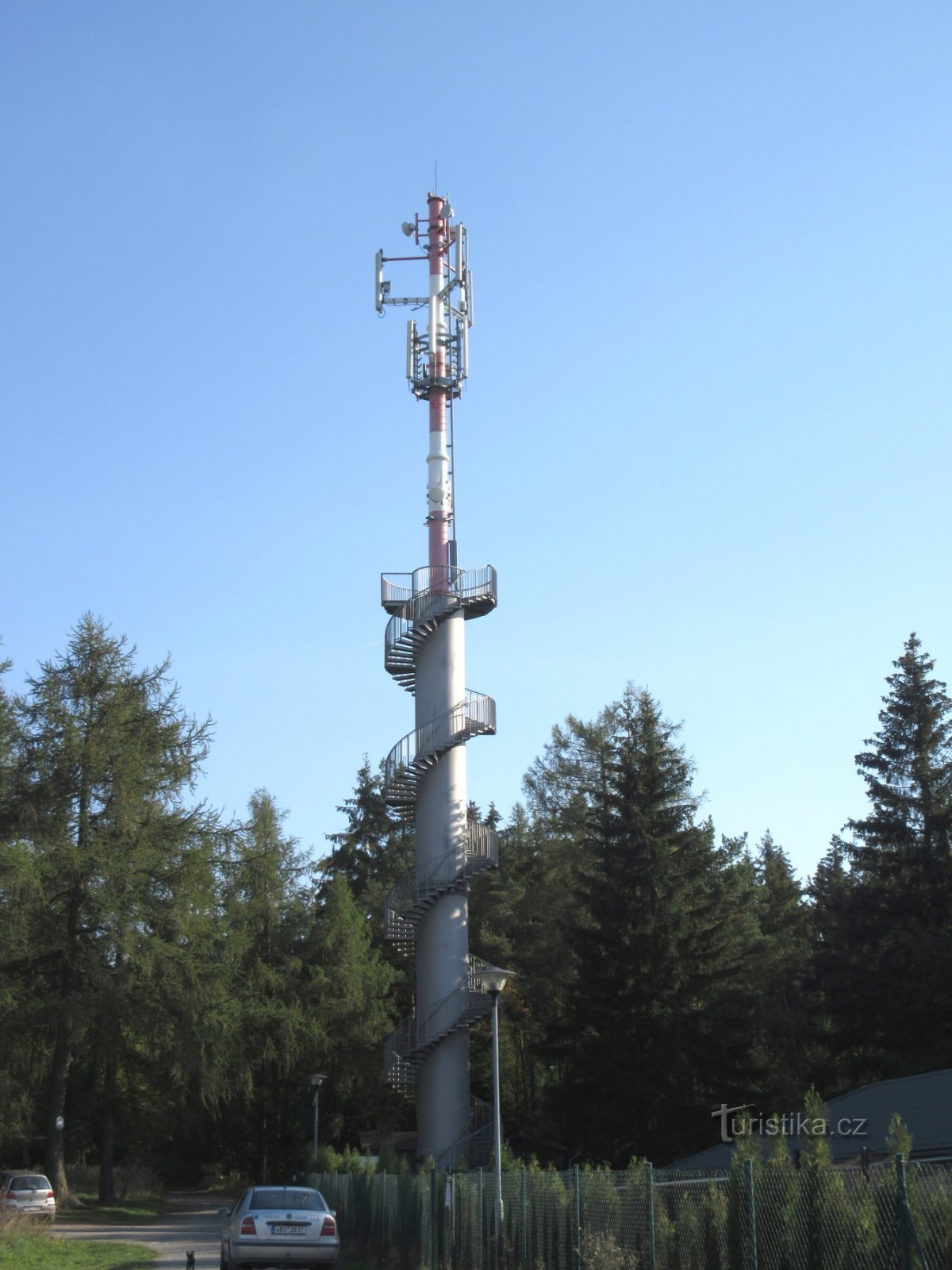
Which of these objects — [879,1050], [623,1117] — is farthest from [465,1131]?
[879,1050]

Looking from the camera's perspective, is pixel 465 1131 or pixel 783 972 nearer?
pixel 465 1131

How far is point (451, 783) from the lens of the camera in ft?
120

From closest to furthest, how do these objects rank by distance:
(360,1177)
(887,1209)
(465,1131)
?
1. (887,1209)
2. (360,1177)
3. (465,1131)

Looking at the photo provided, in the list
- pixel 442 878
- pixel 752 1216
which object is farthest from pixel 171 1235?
pixel 752 1216

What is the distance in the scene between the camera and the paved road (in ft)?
77.7

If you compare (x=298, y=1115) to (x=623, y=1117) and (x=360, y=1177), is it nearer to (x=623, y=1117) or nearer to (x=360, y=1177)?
(x=623, y=1117)

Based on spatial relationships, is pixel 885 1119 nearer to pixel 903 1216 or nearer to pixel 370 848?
pixel 903 1216

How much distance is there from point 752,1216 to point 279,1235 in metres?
10.00

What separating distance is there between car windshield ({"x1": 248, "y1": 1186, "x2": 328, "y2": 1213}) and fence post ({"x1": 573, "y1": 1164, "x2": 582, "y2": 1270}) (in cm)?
630

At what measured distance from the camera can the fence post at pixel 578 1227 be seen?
46.3ft

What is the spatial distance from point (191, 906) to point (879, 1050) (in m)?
22.9

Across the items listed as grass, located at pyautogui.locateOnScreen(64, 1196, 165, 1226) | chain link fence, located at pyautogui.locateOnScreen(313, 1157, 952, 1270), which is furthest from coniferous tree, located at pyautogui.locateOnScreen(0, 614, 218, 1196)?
chain link fence, located at pyautogui.locateOnScreen(313, 1157, 952, 1270)

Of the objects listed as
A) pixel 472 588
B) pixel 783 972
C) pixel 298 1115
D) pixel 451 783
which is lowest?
pixel 298 1115

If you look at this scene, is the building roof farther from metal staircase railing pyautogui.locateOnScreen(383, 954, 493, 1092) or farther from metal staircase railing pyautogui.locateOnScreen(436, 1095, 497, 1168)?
metal staircase railing pyautogui.locateOnScreen(383, 954, 493, 1092)
